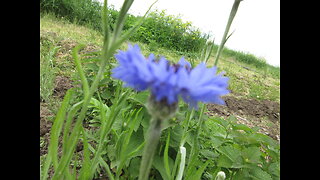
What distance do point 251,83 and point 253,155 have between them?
234 centimetres

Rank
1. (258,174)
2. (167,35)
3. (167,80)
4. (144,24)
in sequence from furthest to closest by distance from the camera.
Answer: (167,35)
(144,24)
(258,174)
(167,80)

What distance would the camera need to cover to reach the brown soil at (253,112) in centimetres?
177

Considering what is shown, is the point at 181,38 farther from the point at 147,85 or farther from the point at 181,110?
the point at 147,85

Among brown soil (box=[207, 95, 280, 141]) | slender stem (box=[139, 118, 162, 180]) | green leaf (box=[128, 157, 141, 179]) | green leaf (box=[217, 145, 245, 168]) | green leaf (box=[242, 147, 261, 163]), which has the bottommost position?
brown soil (box=[207, 95, 280, 141])

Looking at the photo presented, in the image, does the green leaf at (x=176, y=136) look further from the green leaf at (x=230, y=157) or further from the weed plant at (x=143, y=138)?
the green leaf at (x=230, y=157)

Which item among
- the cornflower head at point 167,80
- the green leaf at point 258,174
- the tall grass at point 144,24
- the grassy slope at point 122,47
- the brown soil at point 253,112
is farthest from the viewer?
the tall grass at point 144,24

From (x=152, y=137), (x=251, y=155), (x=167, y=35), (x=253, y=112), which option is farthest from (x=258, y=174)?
(x=167, y=35)

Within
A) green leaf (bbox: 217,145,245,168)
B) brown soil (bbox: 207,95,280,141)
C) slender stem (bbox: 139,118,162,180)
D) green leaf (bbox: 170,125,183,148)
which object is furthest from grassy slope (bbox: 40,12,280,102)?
slender stem (bbox: 139,118,162,180)

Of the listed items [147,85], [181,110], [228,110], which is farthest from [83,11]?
[147,85]

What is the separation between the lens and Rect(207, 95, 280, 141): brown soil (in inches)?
69.9

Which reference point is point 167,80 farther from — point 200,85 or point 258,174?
point 258,174

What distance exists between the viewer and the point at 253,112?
2.05 meters

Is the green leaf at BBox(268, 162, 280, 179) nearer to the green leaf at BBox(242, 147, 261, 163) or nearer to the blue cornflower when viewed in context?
the green leaf at BBox(242, 147, 261, 163)

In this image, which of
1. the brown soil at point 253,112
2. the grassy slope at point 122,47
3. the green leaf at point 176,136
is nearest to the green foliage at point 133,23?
the grassy slope at point 122,47
